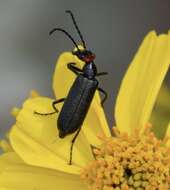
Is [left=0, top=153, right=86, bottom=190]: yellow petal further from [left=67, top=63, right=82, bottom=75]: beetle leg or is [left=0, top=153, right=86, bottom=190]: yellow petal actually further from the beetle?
[left=67, top=63, right=82, bottom=75]: beetle leg

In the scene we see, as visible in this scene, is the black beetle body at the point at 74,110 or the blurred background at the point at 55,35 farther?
the blurred background at the point at 55,35

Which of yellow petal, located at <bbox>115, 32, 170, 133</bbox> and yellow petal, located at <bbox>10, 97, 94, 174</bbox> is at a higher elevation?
yellow petal, located at <bbox>115, 32, 170, 133</bbox>

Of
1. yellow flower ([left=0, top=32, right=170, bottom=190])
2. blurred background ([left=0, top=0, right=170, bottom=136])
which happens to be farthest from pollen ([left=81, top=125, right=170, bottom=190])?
blurred background ([left=0, top=0, right=170, bottom=136])

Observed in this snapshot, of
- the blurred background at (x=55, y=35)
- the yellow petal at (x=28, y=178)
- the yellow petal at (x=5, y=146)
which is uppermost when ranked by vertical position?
the blurred background at (x=55, y=35)

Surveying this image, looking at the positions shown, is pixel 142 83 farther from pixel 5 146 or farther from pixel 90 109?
pixel 5 146

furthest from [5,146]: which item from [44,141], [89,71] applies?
[89,71]

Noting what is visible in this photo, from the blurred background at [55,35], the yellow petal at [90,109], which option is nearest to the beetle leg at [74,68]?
the yellow petal at [90,109]

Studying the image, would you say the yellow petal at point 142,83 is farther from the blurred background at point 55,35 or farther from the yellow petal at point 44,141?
the blurred background at point 55,35
